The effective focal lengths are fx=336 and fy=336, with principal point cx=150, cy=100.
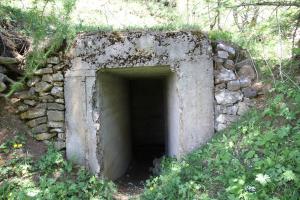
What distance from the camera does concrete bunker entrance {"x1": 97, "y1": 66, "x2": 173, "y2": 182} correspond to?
5805mm

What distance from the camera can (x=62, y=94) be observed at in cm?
533

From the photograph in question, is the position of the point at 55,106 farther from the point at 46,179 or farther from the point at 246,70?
the point at 246,70

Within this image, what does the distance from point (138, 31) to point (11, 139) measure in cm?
259

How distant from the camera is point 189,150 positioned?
17.4 ft

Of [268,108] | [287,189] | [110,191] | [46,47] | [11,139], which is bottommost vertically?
[110,191]

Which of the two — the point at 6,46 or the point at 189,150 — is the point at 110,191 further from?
the point at 6,46

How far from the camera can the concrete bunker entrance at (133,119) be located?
5805 mm

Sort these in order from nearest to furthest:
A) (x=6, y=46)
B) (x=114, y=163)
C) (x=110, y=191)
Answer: (x=110, y=191) < (x=6, y=46) < (x=114, y=163)

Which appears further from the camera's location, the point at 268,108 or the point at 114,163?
the point at 114,163

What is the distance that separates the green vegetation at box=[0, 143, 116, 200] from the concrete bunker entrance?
56 cm

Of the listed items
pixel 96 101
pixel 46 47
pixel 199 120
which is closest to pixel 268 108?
pixel 199 120

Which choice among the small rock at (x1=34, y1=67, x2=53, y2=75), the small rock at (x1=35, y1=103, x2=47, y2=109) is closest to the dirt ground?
the small rock at (x1=35, y1=103, x2=47, y2=109)

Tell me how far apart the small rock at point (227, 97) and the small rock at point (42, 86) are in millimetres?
2643

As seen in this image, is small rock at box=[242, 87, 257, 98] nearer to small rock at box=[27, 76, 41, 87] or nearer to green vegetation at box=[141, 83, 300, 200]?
green vegetation at box=[141, 83, 300, 200]
